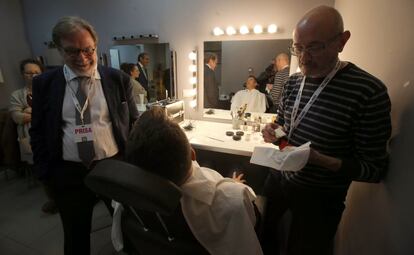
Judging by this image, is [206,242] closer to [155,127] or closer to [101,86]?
[155,127]

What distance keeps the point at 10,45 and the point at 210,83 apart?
2757 millimetres

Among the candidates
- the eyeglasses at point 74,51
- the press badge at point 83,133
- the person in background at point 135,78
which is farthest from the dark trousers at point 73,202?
the person in background at point 135,78

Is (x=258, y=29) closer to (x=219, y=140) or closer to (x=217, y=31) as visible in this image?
(x=217, y=31)

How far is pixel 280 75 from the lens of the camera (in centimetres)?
198

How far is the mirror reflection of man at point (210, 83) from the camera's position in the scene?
2207 mm

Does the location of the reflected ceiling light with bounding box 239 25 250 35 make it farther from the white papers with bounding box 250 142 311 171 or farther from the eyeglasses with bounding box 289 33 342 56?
the white papers with bounding box 250 142 311 171

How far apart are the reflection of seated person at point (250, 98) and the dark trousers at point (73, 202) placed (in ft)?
4.98

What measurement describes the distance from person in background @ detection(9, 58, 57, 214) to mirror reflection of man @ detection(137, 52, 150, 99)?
926 mm

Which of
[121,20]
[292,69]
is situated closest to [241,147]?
[292,69]

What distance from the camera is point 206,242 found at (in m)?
0.67

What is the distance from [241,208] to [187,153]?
0.91 ft

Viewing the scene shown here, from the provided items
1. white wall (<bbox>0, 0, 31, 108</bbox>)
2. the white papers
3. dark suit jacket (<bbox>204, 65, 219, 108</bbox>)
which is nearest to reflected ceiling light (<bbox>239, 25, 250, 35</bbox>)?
dark suit jacket (<bbox>204, 65, 219, 108</bbox>)

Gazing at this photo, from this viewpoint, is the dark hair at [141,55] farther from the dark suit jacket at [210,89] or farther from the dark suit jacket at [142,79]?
the dark suit jacket at [210,89]

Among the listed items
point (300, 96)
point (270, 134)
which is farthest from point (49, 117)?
point (300, 96)
